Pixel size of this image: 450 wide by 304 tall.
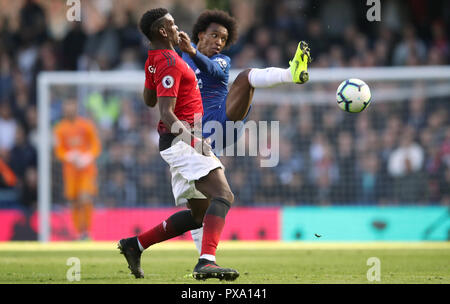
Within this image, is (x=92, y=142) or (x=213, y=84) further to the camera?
(x=92, y=142)

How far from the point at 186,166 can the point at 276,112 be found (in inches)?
344

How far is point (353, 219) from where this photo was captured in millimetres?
13250

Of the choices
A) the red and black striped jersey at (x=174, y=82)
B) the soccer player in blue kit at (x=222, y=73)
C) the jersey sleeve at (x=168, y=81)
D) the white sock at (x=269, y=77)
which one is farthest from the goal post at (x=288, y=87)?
the jersey sleeve at (x=168, y=81)

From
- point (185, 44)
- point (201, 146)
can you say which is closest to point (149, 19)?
point (185, 44)

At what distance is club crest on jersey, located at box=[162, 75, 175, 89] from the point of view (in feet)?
21.4

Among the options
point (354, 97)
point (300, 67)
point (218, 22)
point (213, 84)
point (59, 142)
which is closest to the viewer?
point (300, 67)

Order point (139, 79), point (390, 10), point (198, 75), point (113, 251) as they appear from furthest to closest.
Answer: point (390, 10), point (139, 79), point (113, 251), point (198, 75)

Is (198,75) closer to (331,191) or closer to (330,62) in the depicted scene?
(331,191)

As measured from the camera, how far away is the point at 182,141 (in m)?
6.71

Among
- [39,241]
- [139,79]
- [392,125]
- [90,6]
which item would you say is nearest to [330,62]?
[392,125]

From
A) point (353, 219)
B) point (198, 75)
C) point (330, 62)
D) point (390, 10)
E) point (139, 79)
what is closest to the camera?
point (198, 75)

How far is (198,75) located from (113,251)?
4.10 m

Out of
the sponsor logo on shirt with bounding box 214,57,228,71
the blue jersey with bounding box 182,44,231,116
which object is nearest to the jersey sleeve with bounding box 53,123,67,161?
Result: the blue jersey with bounding box 182,44,231,116

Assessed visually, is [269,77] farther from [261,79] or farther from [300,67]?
[300,67]
